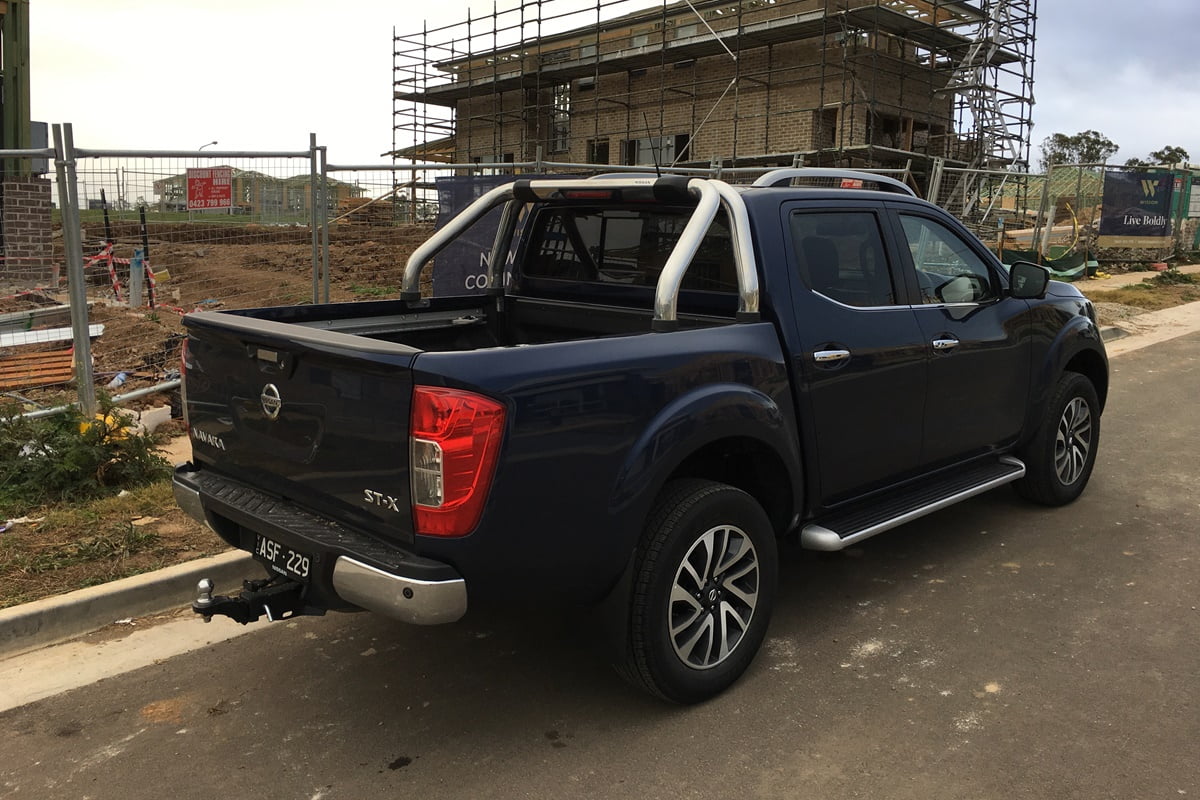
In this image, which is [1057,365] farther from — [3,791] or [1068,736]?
[3,791]

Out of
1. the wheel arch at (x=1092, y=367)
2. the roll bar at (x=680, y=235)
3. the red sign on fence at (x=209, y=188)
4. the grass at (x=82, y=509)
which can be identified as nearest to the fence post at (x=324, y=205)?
the red sign on fence at (x=209, y=188)

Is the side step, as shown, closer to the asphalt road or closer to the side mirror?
the asphalt road

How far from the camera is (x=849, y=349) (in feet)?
13.5

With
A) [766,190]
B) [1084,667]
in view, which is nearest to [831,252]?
[766,190]

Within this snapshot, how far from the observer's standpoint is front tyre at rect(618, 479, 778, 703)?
130 inches

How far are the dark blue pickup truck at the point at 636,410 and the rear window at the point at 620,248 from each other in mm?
11

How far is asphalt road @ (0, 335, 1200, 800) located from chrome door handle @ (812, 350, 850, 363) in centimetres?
117

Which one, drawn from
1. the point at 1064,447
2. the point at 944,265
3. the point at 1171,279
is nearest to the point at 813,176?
the point at 944,265

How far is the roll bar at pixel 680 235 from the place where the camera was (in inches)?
140

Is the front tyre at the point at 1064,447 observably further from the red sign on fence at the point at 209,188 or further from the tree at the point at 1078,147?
the tree at the point at 1078,147

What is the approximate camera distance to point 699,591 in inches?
139

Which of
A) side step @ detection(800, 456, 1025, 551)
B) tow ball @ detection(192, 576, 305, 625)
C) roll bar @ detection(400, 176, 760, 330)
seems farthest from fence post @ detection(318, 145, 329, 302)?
side step @ detection(800, 456, 1025, 551)

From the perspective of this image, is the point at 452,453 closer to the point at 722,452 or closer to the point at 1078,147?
the point at 722,452

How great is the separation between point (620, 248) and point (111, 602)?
2744mm
